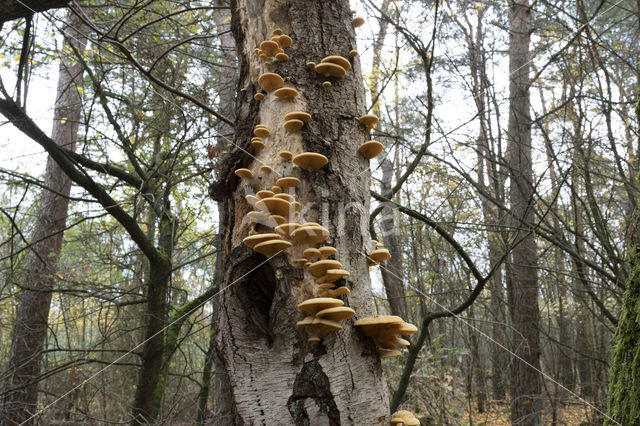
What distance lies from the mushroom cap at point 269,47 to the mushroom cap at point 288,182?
71 centimetres

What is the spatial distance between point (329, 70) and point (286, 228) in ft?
2.79

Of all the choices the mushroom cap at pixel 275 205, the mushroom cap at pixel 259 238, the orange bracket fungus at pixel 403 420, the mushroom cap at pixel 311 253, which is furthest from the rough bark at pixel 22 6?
the orange bracket fungus at pixel 403 420

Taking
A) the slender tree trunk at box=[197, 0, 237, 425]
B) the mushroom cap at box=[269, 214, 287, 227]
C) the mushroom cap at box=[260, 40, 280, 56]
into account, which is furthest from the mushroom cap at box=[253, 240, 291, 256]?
the slender tree trunk at box=[197, 0, 237, 425]

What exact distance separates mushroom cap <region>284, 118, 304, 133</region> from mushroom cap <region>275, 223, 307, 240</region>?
1.63 ft

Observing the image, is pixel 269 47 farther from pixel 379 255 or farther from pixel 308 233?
pixel 379 255

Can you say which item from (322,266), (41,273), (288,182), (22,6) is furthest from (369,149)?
(41,273)

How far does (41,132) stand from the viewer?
3.76 m

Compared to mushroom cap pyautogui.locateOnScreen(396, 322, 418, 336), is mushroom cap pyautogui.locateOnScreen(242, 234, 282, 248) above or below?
above

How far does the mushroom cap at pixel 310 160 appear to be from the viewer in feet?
5.43

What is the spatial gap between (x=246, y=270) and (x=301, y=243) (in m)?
0.26

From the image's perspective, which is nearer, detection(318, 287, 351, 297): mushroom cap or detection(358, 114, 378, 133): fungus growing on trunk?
detection(318, 287, 351, 297): mushroom cap

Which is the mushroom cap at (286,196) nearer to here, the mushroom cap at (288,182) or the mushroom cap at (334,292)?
the mushroom cap at (288,182)

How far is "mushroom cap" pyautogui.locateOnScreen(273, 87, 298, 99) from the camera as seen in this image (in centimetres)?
183

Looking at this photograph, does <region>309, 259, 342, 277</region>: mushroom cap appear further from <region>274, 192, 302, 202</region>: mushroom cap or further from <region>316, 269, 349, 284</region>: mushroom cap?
<region>274, 192, 302, 202</region>: mushroom cap
